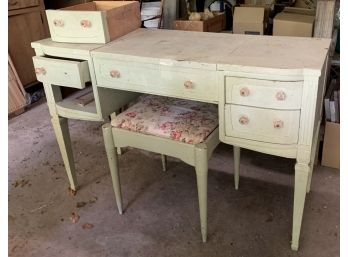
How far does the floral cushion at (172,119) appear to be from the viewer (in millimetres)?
1288

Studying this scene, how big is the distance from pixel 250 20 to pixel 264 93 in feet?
3.77

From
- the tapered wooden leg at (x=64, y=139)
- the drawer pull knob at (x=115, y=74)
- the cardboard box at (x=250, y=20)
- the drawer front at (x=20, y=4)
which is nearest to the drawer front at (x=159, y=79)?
the drawer pull knob at (x=115, y=74)

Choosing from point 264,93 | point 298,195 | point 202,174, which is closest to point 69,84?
point 202,174

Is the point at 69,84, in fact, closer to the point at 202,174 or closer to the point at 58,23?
the point at 58,23

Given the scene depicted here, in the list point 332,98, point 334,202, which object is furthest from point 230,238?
point 332,98

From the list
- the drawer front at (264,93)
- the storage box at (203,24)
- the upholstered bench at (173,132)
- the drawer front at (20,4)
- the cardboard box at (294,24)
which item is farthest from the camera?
the drawer front at (20,4)

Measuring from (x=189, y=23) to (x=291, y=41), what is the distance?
112 cm

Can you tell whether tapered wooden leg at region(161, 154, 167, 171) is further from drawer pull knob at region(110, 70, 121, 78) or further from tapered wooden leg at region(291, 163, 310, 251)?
tapered wooden leg at region(291, 163, 310, 251)

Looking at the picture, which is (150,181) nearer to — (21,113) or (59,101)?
(59,101)

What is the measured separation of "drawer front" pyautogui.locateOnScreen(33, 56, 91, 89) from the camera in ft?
4.46

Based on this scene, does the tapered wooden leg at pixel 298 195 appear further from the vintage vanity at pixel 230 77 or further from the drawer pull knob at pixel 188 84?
the drawer pull knob at pixel 188 84

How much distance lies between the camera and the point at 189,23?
2314 millimetres

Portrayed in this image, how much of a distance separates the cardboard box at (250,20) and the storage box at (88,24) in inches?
33.2
